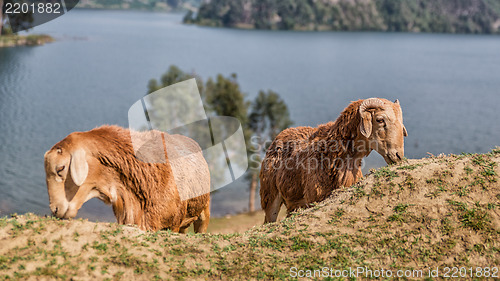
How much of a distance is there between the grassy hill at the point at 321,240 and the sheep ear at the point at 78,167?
0.80m

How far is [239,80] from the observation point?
9012 centimetres

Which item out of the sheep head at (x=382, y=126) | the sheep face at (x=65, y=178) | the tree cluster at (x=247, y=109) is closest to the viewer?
the sheep face at (x=65, y=178)

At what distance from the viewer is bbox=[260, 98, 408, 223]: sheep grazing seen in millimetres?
10578

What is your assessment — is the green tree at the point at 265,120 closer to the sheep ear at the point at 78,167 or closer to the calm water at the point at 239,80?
the calm water at the point at 239,80

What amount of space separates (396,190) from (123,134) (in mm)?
5763

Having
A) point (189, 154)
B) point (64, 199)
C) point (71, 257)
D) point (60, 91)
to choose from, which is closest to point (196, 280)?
point (71, 257)

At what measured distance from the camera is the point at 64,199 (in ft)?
29.6

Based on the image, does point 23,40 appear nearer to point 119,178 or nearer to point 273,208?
point 273,208

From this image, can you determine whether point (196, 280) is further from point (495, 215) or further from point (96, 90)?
point (96, 90)

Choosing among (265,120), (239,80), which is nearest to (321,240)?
(265,120)

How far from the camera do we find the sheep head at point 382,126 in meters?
10.5

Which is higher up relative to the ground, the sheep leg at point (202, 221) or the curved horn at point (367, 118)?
the curved horn at point (367, 118)

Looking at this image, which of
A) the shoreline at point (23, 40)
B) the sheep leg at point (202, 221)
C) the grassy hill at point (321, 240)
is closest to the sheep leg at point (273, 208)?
the sheep leg at point (202, 221)

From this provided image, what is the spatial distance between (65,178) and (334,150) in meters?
5.78
